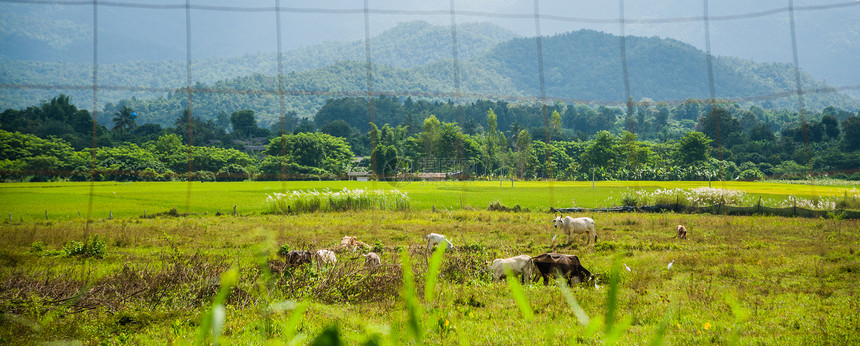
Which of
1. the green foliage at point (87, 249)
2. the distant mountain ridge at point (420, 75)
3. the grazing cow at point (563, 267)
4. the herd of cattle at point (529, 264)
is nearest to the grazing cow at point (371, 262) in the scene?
the herd of cattle at point (529, 264)

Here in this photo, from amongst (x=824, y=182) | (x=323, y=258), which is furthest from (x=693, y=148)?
(x=323, y=258)

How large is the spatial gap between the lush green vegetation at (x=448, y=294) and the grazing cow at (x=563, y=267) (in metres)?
0.41

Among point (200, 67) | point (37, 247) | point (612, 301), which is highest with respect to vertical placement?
point (200, 67)

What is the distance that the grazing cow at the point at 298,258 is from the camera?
8198 mm

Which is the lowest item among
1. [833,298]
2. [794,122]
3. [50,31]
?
[833,298]

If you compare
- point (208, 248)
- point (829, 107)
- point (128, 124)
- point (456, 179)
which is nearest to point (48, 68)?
point (128, 124)

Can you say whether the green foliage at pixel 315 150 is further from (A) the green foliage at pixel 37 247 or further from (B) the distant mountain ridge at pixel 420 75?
(A) the green foliage at pixel 37 247

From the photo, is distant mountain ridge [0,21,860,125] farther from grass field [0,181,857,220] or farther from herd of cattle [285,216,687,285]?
herd of cattle [285,216,687,285]

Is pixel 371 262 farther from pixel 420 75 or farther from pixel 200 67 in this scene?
pixel 420 75

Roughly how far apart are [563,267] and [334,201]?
55.4 feet

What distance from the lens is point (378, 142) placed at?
27047 mm

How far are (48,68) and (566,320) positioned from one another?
22.8 m

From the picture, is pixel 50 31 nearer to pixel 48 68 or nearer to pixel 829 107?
pixel 48 68

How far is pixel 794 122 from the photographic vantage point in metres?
26.0
